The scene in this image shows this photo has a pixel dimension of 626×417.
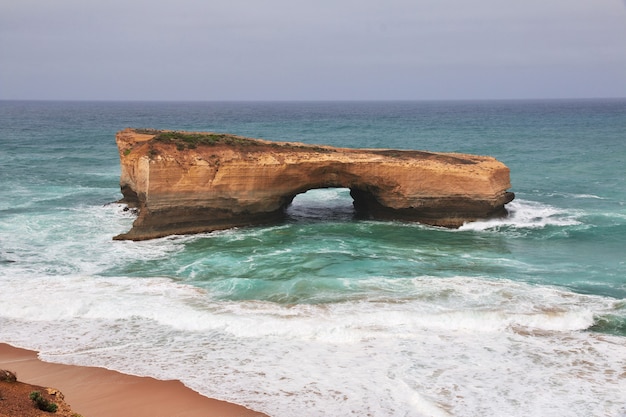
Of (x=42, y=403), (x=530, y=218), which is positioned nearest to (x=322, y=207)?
(x=530, y=218)

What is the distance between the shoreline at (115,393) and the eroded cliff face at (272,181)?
394 inches

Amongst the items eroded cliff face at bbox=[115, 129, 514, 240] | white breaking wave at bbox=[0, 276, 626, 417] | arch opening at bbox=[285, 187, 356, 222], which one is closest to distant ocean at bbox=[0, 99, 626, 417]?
white breaking wave at bbox=[0, 276, 626, 417]

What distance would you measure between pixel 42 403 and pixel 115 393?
8.11 feet

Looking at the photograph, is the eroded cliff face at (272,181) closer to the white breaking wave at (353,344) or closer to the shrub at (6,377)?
the white breaking wave at (353,344)

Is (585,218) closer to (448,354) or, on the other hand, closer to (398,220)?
(398,220)

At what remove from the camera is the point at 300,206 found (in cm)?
2973

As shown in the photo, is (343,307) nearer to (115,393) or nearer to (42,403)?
(115,393)

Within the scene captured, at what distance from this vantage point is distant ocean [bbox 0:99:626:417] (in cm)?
1266

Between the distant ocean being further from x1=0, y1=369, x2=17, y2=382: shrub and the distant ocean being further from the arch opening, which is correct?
x1=0, y1=369, x2=17, y2=382: shrub

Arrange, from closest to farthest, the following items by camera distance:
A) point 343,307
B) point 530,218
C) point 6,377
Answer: point 6,377, point 343,307, point 530,218

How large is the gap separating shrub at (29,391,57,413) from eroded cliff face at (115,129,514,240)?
43.4 ft

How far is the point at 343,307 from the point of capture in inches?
645

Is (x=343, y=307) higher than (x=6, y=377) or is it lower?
lower

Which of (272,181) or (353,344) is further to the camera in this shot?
(272,181)
